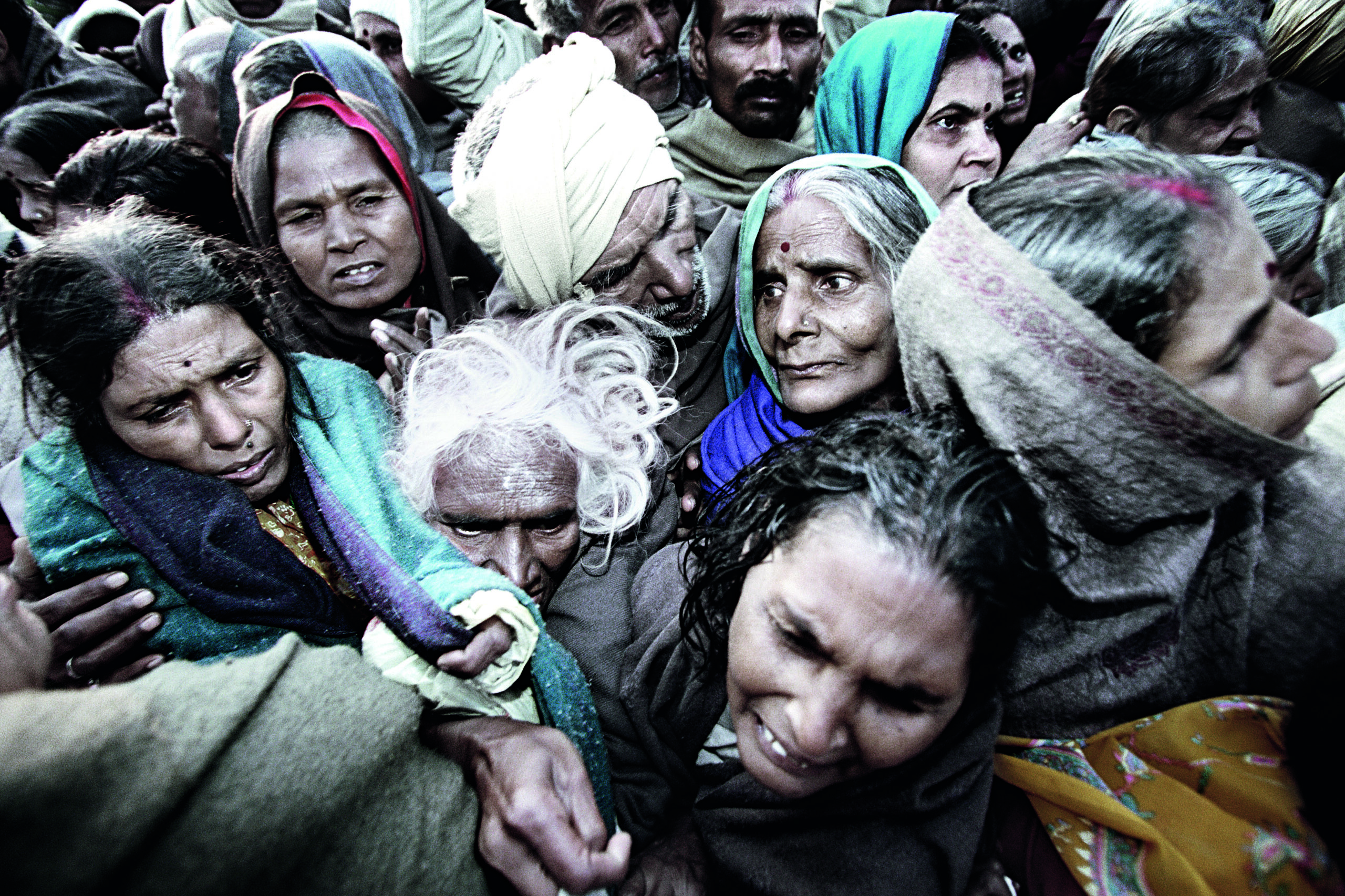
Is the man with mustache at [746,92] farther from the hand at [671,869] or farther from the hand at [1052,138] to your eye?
the hand at [671,869]

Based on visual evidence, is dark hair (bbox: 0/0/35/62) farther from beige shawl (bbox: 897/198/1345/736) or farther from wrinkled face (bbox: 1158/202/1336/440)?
wrinkled face (bbox: 1158/202/1336/440)

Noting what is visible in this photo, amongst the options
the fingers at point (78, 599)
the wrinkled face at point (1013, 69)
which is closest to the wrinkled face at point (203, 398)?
the fingers at point (78, 599)

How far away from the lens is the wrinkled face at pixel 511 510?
6.56ft

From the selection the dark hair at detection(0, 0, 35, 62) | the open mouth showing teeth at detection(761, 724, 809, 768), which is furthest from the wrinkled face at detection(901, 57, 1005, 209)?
the dark hair at detection(0, 0, 35, 62)

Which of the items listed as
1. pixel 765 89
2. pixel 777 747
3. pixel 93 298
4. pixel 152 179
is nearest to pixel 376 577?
pixel 93 298

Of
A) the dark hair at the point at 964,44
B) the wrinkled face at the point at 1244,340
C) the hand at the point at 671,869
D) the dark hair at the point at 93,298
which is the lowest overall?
the hand at the point at 671,869

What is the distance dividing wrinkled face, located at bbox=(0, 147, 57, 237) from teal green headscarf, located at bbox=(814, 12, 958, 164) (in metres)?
4.23

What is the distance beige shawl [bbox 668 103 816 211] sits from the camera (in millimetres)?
3604

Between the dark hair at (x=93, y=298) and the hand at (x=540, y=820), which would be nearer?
the hand at (x=540, y=820)

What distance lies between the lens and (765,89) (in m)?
3.39

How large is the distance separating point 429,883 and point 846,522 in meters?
1.00

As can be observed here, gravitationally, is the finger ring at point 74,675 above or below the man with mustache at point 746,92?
below

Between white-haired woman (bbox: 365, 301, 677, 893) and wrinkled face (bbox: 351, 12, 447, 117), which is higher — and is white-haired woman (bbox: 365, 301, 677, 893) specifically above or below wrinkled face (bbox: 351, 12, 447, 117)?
below

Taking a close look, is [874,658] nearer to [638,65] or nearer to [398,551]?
[398,551]
